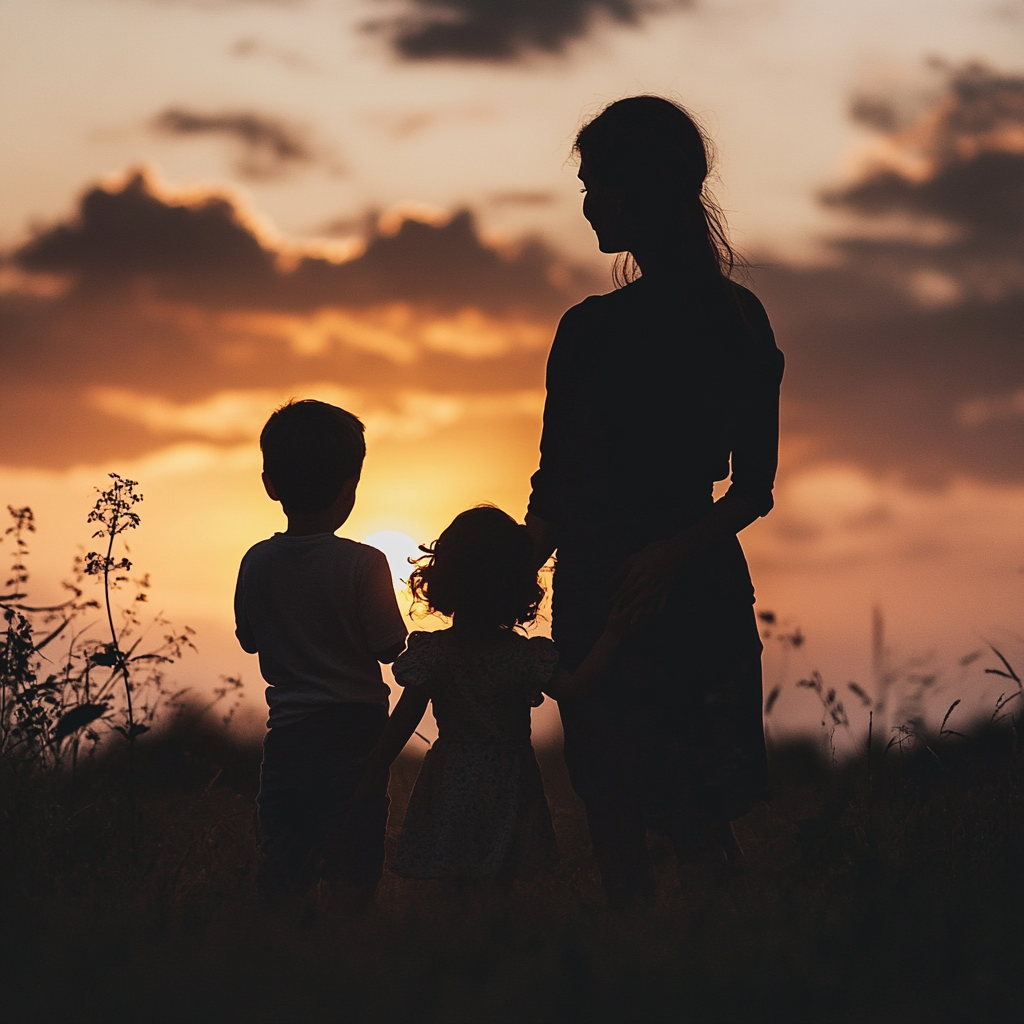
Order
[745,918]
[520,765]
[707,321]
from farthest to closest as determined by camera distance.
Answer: [520,765] < [707,321] < [745,918]

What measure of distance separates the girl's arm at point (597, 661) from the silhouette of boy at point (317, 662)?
27.5 inches

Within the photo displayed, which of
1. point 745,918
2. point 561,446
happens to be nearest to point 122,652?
point 561,446

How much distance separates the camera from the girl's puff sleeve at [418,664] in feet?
12.5

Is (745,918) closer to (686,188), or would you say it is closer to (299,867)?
(299,867)

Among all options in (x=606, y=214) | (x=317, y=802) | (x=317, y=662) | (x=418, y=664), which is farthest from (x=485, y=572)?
(x=606, y=214)

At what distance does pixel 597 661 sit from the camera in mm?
3480

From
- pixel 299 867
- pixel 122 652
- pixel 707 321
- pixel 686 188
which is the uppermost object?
pixel 686 188

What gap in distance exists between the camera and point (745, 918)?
320 cm

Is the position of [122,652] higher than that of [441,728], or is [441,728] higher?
[122,652]

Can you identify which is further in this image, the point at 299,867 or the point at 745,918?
the point at 299,867

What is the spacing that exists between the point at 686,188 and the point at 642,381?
0.60 meters

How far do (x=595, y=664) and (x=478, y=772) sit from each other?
0.69 metres

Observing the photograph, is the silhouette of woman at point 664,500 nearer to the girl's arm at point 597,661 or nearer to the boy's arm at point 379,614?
the girl's arm at point 597,661

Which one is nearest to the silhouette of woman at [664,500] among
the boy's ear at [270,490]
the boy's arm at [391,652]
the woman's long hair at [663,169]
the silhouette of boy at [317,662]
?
the woman's long hair at [663,169]
